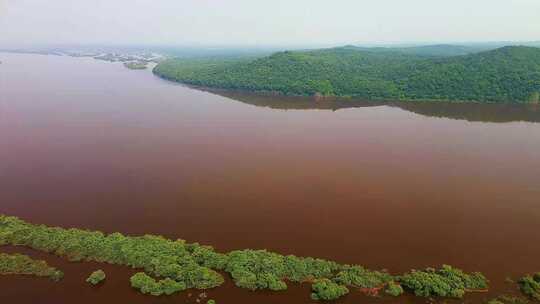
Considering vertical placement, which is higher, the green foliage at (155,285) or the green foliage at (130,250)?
the green foliage at (130,250)

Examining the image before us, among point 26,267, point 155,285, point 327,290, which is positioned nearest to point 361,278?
point 327,290

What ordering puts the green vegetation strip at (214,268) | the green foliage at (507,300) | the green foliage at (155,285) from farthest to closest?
the green vegetation strip at (214,268) < the green foliage at (155,285) < the green foliage at (507,300)

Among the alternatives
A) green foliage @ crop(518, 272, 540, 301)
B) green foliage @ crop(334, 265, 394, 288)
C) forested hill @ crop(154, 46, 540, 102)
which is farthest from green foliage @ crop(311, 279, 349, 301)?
forested hill @ crop(154, 46, 540, 102)

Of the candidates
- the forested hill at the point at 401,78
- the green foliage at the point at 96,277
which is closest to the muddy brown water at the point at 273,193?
the green foliage at the point at 96,277

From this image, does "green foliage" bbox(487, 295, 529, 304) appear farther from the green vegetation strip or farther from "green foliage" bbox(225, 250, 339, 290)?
"green foliage" bbox(225, 250, 339, 290)

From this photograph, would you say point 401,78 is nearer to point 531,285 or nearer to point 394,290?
point 531,285

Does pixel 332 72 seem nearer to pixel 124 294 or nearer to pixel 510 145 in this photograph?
pixel 510 145

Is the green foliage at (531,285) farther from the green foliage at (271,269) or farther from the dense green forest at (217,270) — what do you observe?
the green foliage at (271,269)

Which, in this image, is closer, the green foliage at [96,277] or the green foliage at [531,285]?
the green foliage at [531,285]
